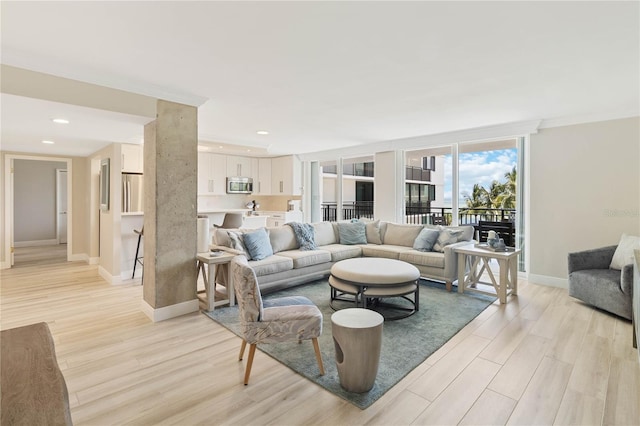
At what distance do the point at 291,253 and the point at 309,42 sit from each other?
309 centimetres

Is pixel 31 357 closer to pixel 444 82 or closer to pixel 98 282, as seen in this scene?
pixel 444 82

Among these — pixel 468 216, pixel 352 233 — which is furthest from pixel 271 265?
pixel 468 216

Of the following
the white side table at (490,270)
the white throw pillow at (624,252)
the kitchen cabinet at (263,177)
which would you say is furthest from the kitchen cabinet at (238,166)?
the white throw pillow at (624,252)

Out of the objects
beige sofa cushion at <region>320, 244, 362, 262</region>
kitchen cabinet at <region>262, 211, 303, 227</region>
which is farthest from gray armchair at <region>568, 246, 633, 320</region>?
kitchen cabinet at <region>262, 211, 303, 227</region>

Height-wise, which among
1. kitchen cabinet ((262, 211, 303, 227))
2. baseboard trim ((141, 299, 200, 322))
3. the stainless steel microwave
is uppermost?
the stainless steel microwave

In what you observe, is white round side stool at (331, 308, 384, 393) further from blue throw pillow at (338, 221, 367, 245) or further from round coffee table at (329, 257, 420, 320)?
blue throw pillow at (338, 221, 367, 245)

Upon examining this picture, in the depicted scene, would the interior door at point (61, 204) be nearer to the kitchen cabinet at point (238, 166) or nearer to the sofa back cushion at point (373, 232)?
the kitchen cabinet at point (238, 166)

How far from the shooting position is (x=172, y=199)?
3.44 meters

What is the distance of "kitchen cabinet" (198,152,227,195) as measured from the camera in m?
7.32

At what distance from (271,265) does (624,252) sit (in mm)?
4190

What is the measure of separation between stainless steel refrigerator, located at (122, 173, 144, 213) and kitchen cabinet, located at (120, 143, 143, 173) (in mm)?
131

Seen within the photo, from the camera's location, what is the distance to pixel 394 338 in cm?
297

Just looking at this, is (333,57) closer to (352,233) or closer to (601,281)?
(352,233)

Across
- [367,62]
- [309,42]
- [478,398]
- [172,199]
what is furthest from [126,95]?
[478,398]
